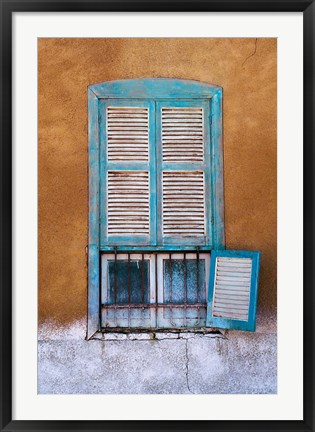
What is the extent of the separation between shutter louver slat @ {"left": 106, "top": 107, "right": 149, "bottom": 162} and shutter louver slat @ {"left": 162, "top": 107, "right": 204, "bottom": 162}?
6.3 inches

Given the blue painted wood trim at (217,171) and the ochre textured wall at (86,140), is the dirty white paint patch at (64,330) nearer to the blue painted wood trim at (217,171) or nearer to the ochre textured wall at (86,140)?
the ochre textured wall at (86,140)

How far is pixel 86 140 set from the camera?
145 inches

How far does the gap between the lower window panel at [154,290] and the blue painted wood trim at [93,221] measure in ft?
0.28

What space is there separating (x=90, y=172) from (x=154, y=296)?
112 cm

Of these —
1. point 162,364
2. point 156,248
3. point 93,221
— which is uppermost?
point 93,221

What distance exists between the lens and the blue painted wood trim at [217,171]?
3.68 meters

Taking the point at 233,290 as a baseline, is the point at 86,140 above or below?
above

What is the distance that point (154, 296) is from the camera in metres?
3.73
